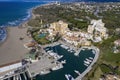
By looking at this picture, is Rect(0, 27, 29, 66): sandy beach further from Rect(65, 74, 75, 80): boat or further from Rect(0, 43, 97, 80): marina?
Rect(65, 74, 75, 80): boat

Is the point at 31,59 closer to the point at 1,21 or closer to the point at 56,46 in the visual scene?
the point at 56,46

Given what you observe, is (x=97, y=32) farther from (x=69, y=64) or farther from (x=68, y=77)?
(x=68, y=77)

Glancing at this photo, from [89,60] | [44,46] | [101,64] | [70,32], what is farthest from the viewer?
[70,32]

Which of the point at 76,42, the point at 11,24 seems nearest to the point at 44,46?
the point at 76,42

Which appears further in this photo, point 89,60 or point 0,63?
point 89,60

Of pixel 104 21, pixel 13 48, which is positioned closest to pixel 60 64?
pixel 13 48

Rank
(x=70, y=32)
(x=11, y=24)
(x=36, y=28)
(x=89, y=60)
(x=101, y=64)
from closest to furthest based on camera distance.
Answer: (x=101, y=64)
(x=89, y=60)
(x=70, y=32)
(x=36, y=28)
(x=11, y=24)

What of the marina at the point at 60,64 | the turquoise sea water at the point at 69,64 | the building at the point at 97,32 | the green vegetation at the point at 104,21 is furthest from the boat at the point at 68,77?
the building at the point at 97,32

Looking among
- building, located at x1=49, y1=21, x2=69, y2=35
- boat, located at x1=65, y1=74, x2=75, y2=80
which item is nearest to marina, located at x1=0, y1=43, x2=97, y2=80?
boat, located at x1=65, y1=74, x2=75, y2=80
